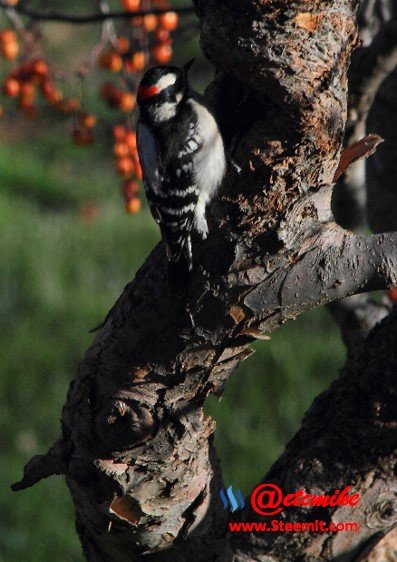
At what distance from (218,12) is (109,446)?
114 centimetres

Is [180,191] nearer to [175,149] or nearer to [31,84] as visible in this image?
[175,149]

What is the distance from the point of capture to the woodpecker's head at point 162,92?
10.5 ft

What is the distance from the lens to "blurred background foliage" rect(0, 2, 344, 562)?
4.84 meters

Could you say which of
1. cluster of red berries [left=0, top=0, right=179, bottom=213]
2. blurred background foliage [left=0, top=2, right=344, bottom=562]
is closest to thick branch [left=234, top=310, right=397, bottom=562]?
cluster of red berries [left=0, top=0, right=179, bottom=213]

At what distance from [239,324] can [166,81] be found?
4.30ft

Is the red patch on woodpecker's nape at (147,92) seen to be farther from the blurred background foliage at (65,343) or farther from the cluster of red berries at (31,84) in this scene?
the blurred background foliage at (65,343)

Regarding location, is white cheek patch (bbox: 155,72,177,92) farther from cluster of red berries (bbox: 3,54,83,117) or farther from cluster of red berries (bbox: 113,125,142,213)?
cluster of red berries (bbox: 3,54,83,117)

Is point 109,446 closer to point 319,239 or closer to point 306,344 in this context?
point 319,239

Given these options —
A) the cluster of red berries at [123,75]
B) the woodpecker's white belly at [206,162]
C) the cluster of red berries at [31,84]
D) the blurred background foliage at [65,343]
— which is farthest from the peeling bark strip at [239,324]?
the blurred background foliage at [65,343]

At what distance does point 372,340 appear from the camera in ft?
8.61

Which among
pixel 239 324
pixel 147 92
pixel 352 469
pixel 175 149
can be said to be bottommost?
pixel 352 469

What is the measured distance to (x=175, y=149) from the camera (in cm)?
320

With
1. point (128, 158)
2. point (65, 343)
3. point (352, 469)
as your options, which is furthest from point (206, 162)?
point (65, 343)

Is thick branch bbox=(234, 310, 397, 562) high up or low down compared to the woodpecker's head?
down
